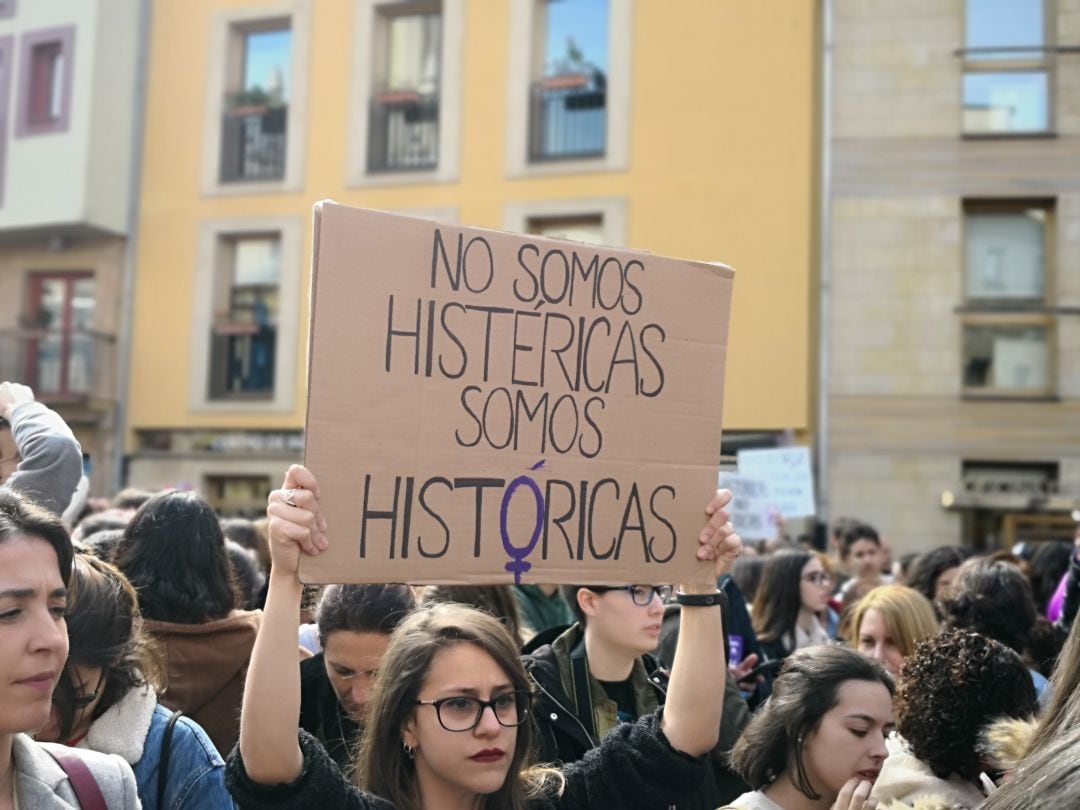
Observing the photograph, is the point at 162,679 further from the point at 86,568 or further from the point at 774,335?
the point at 774,335

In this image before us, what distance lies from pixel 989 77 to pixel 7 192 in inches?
538

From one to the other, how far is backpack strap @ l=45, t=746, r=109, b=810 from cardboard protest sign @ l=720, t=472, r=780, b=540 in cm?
694

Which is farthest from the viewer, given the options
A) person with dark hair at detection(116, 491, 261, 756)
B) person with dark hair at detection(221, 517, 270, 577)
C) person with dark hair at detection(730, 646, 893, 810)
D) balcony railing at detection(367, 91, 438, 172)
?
balcony railing at detection(367, 91, 438, 172)

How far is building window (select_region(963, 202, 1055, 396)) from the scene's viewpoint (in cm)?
1413

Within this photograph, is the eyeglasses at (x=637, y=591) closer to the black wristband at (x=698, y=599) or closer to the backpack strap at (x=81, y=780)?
the black wristband at (x=698, y=599)

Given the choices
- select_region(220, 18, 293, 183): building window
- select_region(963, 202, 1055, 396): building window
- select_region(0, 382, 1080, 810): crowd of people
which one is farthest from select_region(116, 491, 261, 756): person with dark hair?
select_region(220, 18, 293, 183): building window

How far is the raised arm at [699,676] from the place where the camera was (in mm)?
2777

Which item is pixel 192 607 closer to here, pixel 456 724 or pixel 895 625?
pixel 456 724

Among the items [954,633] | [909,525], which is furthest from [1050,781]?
[909,525]

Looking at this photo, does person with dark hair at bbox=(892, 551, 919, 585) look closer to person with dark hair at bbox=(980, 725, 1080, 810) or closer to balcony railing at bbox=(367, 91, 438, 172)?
person with dark hair at bbox=(980, 725, 1080, 810)

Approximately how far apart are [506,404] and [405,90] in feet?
48.6

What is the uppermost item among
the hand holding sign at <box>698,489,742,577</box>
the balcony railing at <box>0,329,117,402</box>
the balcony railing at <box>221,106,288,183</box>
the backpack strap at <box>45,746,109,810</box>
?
the balcony railing at <box>221,106,288,183</box>

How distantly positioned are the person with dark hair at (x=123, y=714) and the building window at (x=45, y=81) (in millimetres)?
16285

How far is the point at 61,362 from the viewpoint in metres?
17.6
